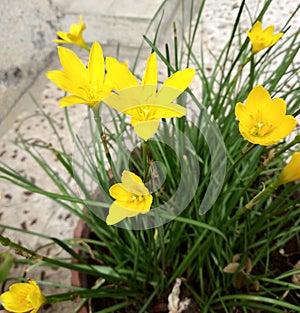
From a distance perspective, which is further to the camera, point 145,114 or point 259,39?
point 259,39

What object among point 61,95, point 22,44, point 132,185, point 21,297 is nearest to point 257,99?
point 132,185

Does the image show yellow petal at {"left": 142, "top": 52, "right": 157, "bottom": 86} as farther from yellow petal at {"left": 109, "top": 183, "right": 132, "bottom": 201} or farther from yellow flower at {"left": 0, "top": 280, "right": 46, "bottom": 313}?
yellow flower at {"left": 0, "top": 280, "right": 46, "bottom": 313}

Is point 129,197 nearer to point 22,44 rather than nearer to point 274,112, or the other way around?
point 274,112

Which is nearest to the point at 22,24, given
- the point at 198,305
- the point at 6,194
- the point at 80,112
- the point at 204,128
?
the point at 80,112

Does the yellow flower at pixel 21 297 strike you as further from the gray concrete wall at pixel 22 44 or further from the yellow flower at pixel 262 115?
the gray concrete wall at pixel 22 44

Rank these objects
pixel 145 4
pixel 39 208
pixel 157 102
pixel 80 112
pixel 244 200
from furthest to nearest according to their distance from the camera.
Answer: pixel 145 4 → pixel 80 112 → pixel 39 208 → pixel 244 200 → pixel 157 102

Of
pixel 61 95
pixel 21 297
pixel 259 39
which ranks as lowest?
pixel 21 297

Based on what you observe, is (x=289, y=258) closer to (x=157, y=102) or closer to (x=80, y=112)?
(x=157, y=102)
